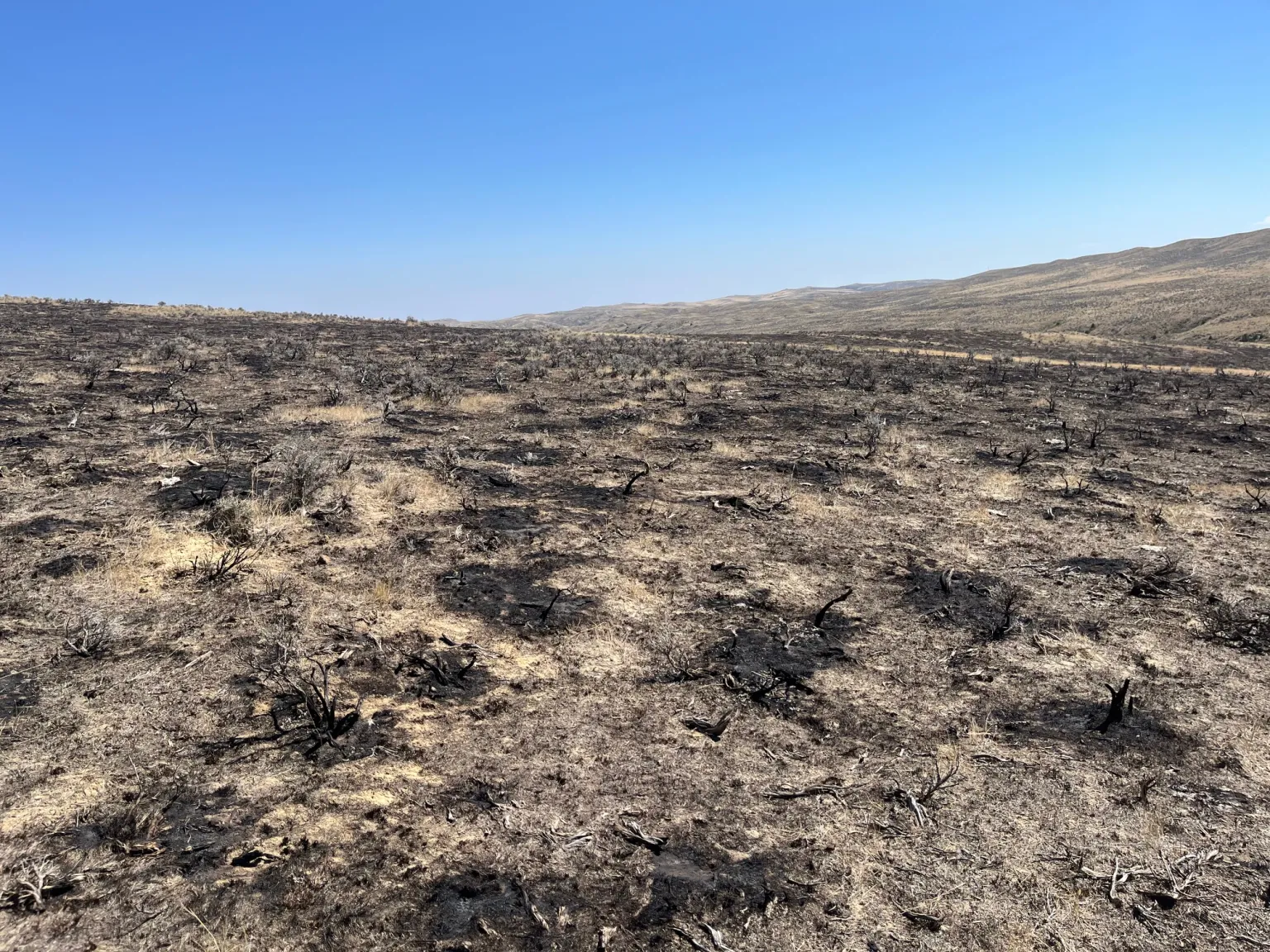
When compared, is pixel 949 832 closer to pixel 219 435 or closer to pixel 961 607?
pixel 961 607

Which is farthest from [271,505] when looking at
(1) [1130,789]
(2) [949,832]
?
(1) [1130,789]

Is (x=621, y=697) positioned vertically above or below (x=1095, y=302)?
below

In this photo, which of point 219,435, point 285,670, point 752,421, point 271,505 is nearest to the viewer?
point 285,670

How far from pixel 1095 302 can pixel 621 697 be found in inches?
3397

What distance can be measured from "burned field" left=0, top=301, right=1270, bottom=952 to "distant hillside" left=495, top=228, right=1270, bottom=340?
51.5m

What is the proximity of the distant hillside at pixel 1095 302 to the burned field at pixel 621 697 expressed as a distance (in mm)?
51545

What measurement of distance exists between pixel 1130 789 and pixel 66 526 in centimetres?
1081

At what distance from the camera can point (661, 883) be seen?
12.2ft

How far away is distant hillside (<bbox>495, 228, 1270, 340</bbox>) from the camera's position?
2200 inches

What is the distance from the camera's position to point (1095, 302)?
7281cm

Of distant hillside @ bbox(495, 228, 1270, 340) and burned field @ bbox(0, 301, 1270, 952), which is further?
distant hillside @ bbox(495, 228, 1270, 340)

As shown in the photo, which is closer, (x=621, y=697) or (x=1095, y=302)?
(x=621, y=697)

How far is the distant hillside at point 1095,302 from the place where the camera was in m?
55.9

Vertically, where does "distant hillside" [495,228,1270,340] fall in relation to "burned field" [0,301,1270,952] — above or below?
above
